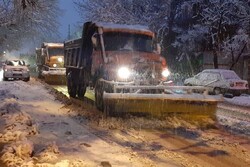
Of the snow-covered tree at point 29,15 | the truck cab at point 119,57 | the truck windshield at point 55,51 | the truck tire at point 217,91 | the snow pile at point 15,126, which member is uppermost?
the snow-covered tree at point 29,15

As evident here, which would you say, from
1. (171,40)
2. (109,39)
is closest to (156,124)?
(109,39)

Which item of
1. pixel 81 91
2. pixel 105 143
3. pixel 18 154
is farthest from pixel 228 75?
pixel 18 154

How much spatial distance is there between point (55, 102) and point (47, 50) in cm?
1449

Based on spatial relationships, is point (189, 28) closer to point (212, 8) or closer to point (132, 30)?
point (212, 8)

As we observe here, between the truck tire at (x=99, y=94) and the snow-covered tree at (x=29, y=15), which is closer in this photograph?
the snow-covered tree at (x=29, y=15)

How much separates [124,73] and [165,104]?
163 centimetres

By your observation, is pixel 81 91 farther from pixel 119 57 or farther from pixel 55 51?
pixel 55 51

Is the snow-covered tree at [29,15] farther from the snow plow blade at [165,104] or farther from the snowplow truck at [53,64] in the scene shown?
the snow plow blade at [165,104]

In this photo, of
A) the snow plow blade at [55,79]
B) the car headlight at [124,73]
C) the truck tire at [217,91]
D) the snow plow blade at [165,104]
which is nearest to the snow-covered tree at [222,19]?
the truck tire at [217,91]

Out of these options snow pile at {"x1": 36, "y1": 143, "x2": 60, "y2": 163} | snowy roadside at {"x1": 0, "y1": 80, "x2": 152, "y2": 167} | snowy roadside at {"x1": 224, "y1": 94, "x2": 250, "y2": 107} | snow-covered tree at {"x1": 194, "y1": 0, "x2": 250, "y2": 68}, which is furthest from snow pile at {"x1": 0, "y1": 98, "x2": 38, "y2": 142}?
snow-covered tree at {"x1": 194, "y1": 0, "x2": 250, "y2": 68}

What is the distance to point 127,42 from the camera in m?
12.4

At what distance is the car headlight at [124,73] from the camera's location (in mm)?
11250

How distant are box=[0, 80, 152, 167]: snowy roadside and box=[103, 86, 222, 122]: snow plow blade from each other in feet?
4.02

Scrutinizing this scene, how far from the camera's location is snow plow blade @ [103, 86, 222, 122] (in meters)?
10.2
